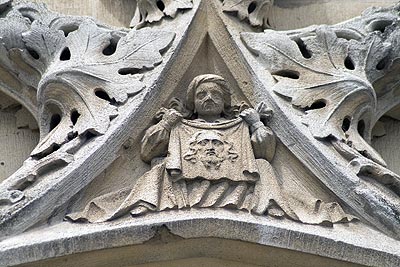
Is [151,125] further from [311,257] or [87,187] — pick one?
[311,257]

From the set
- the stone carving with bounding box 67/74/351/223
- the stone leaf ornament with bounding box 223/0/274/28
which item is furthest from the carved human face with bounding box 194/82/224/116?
the stone leaf ornament with bounding box 223/0/274/28

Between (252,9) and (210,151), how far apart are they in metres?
0.85

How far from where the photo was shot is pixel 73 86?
15.8ft

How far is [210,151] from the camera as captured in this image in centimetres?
463

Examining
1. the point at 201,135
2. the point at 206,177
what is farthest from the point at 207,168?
the point at 201,135

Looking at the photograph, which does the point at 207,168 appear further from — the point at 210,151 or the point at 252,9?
the point at 252,9

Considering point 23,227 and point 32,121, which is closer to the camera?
point 23,227

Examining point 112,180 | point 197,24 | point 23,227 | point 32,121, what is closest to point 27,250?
point 23,227

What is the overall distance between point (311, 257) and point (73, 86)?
1.07 m

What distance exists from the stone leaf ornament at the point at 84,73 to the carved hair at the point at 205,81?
17 centimetres

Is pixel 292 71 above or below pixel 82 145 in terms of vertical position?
above

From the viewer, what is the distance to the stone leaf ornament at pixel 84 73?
4.76 m

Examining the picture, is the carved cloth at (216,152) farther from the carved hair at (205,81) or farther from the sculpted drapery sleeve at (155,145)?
the carved hair at (205,81)

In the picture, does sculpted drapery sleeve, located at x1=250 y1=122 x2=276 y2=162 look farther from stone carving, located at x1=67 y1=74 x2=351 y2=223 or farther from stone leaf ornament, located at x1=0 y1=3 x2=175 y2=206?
stone leaf ornament, located at x1=0 y1=3 x2=175 y2=206
